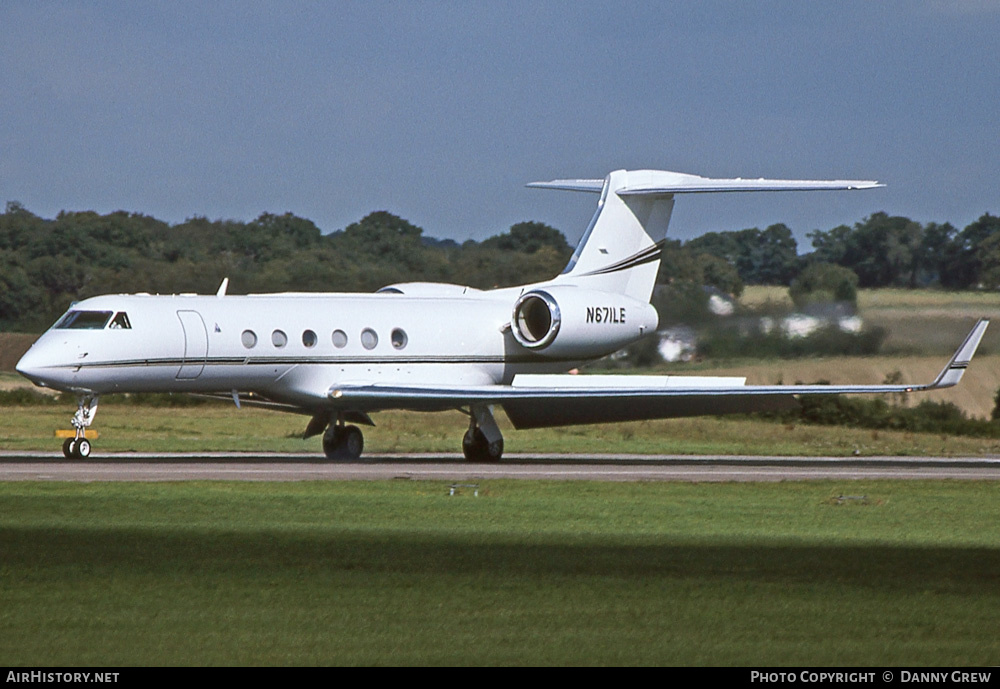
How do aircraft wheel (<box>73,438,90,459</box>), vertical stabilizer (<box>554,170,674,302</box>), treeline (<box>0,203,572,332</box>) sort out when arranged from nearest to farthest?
1. aircraft wheel (<box>73,438,90,459</box>)
2. vertical stabilizer (<box>554,170,674,302</box>)
3. treeline (<box>0,203,572,332</box>)

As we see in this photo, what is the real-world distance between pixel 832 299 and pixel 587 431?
8.60 meters

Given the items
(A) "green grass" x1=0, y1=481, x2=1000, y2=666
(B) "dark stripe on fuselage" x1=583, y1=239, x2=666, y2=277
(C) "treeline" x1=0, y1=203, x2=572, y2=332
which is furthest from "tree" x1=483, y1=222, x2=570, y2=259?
(A) "green grass" x1=0, y1=481, x2=1000, y2=666

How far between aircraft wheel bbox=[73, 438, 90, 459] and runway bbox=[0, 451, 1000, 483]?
0.21 metres

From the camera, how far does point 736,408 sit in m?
29.9

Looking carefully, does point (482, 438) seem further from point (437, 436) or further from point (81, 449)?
point (437, 436)

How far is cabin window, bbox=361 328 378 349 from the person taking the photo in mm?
29828

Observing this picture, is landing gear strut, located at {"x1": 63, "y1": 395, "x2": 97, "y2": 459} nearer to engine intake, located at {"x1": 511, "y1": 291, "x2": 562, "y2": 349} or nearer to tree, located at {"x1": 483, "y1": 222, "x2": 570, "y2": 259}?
engine intake, located at {"x1": 511, "y1": 291, "x2": 562, "y2": 349}

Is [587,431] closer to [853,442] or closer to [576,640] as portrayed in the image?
[853,442]

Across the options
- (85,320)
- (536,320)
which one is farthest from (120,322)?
(536,320)

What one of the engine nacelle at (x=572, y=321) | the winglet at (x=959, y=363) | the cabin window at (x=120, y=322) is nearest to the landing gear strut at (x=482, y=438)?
the engine nacelle at (x=572, y=321)

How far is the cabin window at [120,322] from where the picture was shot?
26.9 metres

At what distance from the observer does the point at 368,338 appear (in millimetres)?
29922

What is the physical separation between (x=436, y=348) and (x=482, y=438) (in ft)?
6.79

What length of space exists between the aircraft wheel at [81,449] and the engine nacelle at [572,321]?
28.9 ft
